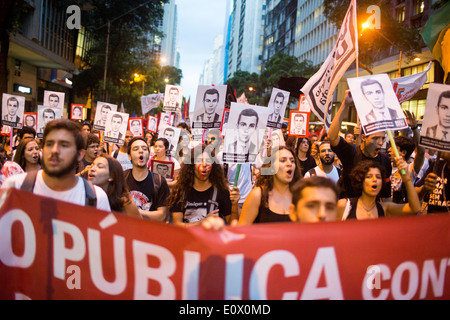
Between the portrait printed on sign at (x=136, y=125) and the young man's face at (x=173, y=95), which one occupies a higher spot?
the young man's face at (x=173, y=95)

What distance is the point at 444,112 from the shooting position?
4750 mm

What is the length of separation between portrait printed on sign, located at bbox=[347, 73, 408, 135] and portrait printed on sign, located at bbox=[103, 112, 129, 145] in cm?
605

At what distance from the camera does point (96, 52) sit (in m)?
37.0

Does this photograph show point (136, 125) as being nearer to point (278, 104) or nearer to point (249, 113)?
point (278, 104)

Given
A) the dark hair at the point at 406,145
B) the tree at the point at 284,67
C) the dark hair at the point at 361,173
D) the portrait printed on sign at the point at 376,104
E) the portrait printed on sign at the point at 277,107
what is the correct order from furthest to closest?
the tree at the point at 284,67 → the portrait printed on sign at the point at 277,107 → the dark hair at the point at 406,145 → the portrait printed on sign at the point at 376,104 → the dark hair at the point at 361,173

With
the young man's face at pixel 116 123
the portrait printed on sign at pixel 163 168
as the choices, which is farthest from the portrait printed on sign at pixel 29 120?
the portrait printed on sign at pixel 163 168

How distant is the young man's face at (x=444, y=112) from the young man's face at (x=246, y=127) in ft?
7.53

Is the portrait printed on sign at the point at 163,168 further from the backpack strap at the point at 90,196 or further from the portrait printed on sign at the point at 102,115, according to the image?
the portrait printed on sign at the point at 102,115

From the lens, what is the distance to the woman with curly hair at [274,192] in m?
4.19

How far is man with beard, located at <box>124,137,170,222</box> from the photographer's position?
5211 millimetres

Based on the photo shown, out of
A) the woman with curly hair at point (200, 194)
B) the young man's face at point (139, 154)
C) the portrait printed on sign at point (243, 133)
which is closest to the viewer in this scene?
the woman with curly hair at point (200, 194)

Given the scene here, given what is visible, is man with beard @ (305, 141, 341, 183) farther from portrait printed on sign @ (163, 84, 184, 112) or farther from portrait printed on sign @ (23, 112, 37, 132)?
portrait printed on sign @ (163, 84, 184, 112)
